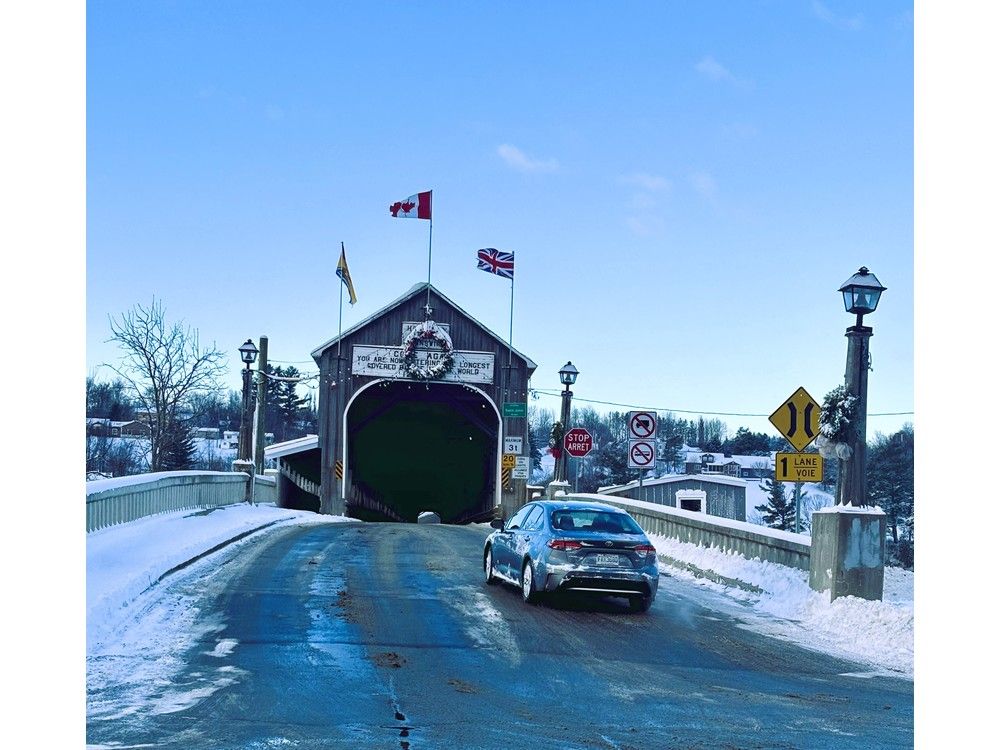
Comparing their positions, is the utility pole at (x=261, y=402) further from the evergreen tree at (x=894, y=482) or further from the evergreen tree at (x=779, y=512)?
the evergreen tree at (x=779, y=512)

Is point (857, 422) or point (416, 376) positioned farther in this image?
point (416, 376)

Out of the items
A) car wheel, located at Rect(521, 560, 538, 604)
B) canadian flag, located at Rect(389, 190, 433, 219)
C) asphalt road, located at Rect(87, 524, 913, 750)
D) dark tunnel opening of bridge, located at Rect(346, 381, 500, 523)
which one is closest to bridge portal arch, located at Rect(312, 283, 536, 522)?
dark tunnel opening of bridge, located at Rect(346, 381, 500, 523)

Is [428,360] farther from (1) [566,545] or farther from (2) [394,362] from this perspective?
(1) [566,545]

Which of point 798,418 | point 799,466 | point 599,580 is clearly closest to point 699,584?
point 799,466

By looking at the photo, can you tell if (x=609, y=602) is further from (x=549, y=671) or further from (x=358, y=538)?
(x=358, y=538)

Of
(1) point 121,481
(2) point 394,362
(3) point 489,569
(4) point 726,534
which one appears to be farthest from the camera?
(2) point 394,362

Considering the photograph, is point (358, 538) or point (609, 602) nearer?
point (609, 602)

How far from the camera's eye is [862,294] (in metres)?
13.8

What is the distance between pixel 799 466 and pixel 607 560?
13.2ft

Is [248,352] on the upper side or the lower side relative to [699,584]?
upper

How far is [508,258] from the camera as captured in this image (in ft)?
136

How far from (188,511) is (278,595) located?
13.3 metres

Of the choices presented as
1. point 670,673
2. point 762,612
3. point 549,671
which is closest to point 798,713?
point 670,673

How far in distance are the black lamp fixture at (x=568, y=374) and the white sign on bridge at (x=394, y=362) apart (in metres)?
12.9
